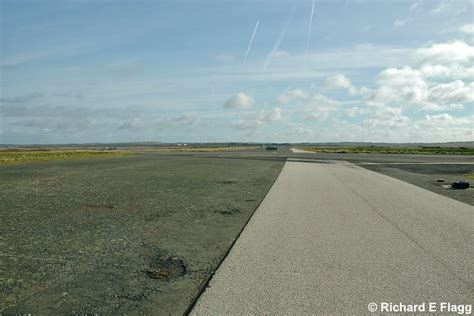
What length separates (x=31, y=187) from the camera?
1958 centimetres

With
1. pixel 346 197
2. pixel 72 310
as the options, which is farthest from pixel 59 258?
pixel 346 197

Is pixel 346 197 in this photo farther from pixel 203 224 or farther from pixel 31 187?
pixel 31 187

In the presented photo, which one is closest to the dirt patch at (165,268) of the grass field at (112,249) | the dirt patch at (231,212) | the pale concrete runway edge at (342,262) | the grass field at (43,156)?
the grass field at (112,249)

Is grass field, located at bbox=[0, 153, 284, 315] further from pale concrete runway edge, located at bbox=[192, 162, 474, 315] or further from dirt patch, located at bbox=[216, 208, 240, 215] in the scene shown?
pale concrete runway edge, located at bbox=[192, 162, 474, 315]

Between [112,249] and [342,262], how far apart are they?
4759mm

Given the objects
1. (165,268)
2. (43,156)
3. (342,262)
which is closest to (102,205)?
(165,268)

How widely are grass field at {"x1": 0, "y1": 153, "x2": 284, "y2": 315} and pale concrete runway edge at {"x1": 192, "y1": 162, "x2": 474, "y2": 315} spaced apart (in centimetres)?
68

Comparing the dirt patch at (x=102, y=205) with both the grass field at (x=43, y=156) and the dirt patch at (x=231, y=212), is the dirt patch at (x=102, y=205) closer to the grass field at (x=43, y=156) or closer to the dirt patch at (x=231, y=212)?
the dirt patch at (x=231, y=212)

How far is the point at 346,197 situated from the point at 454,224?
549 cm

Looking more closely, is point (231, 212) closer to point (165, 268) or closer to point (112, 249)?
point (112, 249)

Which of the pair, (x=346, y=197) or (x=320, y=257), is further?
(x=346, y=197)

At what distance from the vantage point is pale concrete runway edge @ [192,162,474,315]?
4930 millimetres

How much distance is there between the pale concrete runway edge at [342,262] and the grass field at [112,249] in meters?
0.68

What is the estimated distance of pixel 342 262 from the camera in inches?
255
